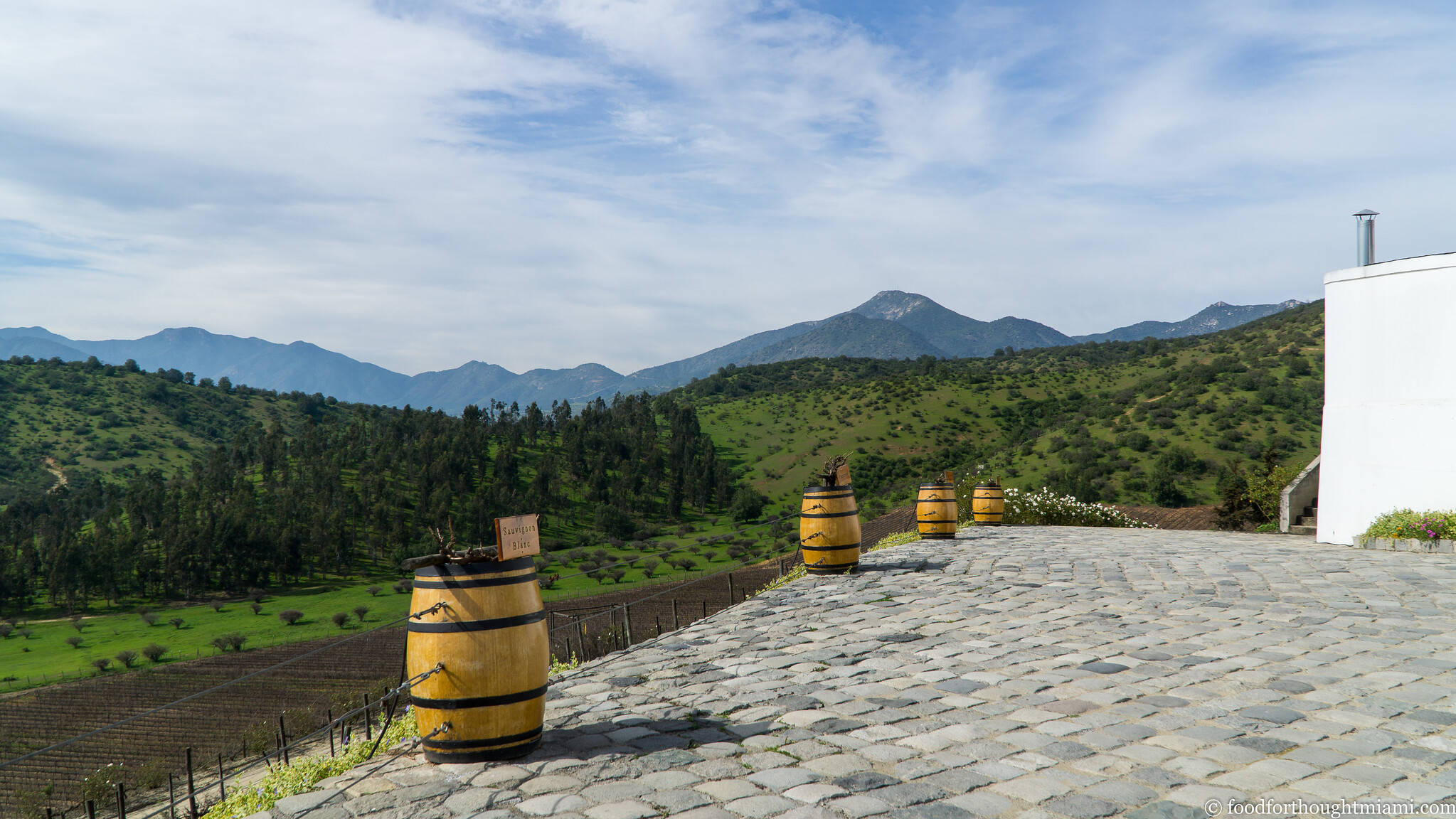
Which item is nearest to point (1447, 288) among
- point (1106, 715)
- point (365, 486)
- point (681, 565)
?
point (1106, 715)

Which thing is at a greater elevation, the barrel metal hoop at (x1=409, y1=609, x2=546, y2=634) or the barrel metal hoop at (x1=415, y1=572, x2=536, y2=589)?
the barrel metal hoop at (x1=415, y1=572, x2=536, y2=589)

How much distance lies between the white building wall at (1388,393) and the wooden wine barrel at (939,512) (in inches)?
259

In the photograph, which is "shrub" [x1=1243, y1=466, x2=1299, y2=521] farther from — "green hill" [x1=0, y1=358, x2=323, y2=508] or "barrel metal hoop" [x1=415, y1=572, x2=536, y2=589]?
"green hill" [x1=0, y1=358, x2=323, y2=508]

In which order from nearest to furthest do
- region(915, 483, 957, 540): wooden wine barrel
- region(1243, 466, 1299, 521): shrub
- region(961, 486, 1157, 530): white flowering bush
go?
1. region(915, 483, 957, 540): wooden wine barrel
2. region(1243, 466, 1299, 521): shrub
3. region(961, 486, 1157, 530): white flowering bush

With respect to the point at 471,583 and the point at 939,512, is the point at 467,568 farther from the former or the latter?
the point at 939,512

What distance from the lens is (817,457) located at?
75.5 m

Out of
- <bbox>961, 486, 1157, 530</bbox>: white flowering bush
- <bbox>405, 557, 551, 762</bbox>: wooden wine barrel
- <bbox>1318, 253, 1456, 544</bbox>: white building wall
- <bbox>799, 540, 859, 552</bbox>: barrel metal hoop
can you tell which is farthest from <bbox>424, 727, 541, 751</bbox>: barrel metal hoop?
<bbox>961, 486, 1157, 530</bbox>: white flowering bush

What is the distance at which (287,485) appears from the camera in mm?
76375

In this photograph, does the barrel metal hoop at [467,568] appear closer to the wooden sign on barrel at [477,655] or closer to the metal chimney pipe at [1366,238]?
the wooden sign on barrel at [477,655]

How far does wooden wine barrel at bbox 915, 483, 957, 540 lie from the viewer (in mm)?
16062

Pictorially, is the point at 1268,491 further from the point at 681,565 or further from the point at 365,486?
the point at 365,486

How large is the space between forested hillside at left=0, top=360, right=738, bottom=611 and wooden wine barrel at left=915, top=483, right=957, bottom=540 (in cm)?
5434

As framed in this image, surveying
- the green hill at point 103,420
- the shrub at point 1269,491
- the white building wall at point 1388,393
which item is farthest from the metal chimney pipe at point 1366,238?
the green hill at point 103,420

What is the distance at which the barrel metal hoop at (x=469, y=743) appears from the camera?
4.16 m
